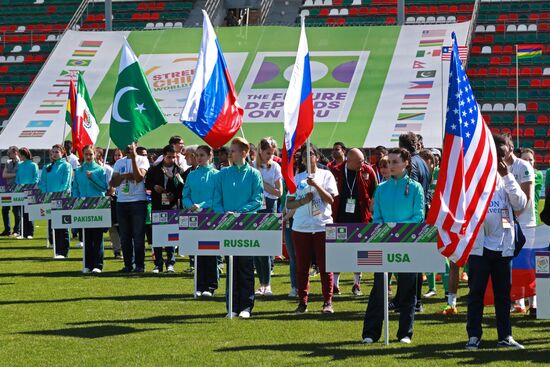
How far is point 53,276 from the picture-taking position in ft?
61.7

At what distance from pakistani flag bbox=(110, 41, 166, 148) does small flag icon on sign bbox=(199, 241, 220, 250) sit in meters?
5.07

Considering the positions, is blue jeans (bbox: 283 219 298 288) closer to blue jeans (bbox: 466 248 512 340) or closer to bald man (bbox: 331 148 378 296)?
bald man (bbox: 331 148 378 296)

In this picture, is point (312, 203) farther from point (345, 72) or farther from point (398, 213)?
point (345, 72)

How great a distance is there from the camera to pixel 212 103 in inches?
605

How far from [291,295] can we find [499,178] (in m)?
5.36

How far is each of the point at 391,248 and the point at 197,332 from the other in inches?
89.3

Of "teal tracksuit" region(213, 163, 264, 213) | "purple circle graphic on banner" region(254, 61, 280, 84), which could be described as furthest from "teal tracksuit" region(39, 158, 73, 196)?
"purple circle graphic on banner" region(254, 61, 280, 84)

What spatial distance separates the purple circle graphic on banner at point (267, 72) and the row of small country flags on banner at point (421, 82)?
4661 mm

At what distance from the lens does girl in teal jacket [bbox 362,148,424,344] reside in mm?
11742

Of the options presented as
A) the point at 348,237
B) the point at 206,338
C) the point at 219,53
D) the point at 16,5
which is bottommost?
the point at 206,338

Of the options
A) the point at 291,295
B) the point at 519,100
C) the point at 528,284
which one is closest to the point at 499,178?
the point at 528,284

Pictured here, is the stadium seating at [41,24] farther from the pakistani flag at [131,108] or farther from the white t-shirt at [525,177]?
the white t-shirt at [525,177]

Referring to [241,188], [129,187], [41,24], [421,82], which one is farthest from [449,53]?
[241,188]

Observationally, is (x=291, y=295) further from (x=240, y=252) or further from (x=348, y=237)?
(x=348, y=237)
